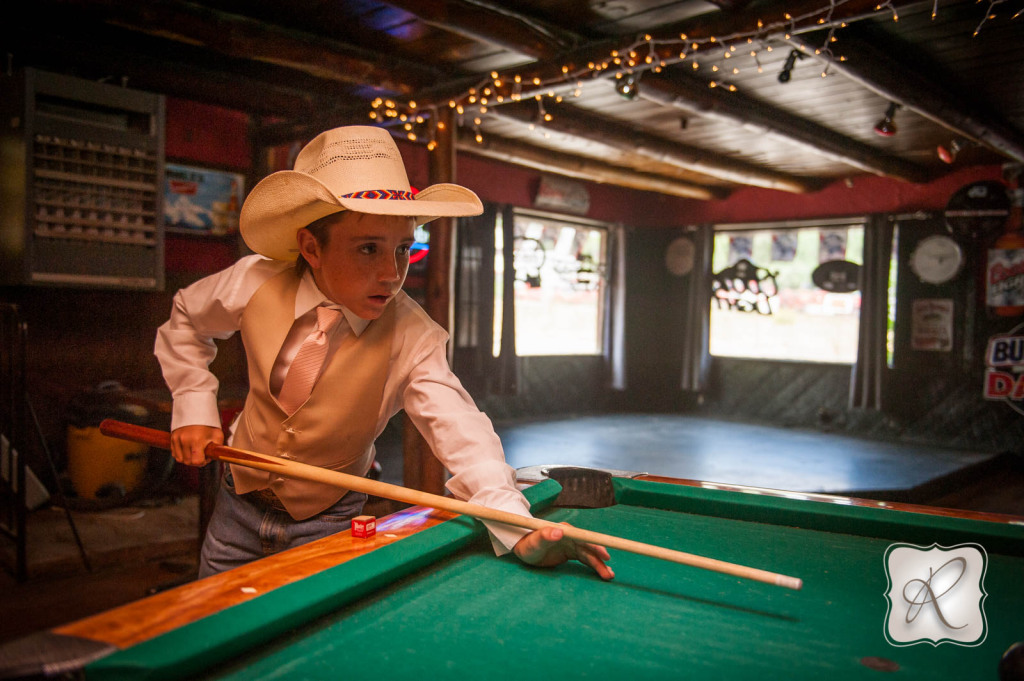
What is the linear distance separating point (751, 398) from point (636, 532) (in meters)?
7.83

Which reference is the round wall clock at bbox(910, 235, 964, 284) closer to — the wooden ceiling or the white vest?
the wooden ceiling

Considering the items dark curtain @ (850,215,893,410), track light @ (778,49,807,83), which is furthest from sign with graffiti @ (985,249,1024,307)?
track light @ (778,49,807,83)

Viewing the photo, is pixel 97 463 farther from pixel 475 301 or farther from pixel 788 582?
pixel 788 582

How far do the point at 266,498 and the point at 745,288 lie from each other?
811cm

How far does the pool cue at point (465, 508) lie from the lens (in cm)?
127

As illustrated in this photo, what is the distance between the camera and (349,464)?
1.77m

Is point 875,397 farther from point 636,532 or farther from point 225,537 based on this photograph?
point 225,537

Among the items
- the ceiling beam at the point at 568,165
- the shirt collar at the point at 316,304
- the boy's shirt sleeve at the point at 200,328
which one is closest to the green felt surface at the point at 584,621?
the shirt collar at the point at 316,304

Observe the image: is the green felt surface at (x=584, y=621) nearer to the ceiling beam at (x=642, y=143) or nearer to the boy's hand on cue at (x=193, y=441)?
the boy's hand on cue at (x=193, y=441)

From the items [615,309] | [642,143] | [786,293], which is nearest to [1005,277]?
[786,293]

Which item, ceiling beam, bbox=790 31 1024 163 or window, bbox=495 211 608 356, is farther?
window, bbox=495 211 608 356

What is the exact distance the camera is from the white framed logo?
3.76 feet

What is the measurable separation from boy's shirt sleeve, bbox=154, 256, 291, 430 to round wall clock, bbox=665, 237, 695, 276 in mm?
8084

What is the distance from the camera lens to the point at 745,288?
29.5 ft
